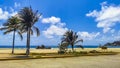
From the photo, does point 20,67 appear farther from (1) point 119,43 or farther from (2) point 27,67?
(1) point 119,43

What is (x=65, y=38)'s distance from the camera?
46438 millimetres

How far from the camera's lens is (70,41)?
46.8 metres

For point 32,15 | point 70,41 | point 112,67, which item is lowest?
point 112,67

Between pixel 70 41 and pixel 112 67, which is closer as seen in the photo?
pixel 112 67

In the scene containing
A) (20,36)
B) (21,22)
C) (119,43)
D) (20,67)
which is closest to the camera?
(20,67)

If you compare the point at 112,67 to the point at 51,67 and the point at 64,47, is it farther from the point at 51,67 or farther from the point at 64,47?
the point at 64,47

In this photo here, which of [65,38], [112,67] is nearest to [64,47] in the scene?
[65,38]

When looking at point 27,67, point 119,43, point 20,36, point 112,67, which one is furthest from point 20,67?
point 119,43

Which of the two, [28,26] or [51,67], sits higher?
[28,26]

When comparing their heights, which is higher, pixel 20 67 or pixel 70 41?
pixel 70 41

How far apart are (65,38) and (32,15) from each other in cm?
1257

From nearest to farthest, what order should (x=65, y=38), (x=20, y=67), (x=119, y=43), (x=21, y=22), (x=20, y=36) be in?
(x=20, y=67)
(x=21, y=22)
(x=20, y=36)
(x=65, y=38)
(x=119, y=43)

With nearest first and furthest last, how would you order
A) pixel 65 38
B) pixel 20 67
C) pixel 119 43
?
pixel 20 67, pixel 65 38, pixel 119 43

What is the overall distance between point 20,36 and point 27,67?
27907 mm
